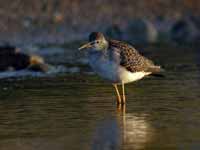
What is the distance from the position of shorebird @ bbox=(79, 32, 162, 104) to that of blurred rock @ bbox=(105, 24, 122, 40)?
12.2 metres

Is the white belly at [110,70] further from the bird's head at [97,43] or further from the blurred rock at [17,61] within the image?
the blurred rock at [17,61]

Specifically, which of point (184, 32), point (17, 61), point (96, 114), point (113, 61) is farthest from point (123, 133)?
point (184, 32)

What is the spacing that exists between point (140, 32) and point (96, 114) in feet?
47.8

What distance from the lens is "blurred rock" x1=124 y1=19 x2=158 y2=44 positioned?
2626cm

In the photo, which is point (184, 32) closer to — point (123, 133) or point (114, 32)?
point (114, 32)

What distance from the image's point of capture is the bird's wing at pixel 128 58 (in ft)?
44.2

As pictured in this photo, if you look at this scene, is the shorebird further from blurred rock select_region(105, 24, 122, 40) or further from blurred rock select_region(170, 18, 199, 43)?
blurred rock select_region(170, 18, 199, 43)

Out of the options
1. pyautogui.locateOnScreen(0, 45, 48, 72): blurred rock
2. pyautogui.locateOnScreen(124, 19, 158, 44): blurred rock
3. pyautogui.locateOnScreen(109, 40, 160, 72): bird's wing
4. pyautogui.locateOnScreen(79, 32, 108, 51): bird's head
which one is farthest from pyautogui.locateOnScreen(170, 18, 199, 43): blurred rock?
pyautogui.locateOnScreen(79, 32, 108, 51): bird's head

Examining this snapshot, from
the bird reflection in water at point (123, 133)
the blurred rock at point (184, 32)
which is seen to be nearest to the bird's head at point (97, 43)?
the bird reflection in water at point (123, 133)

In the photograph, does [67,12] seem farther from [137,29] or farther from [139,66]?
[139,66]

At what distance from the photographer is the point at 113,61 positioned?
13289 mm

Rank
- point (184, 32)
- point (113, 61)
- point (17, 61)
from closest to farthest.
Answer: point (113, 61) < point (17, 61) < point (184, 32)

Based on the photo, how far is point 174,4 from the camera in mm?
31766

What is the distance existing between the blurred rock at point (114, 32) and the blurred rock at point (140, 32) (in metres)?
0.30
